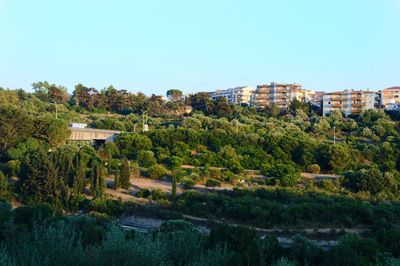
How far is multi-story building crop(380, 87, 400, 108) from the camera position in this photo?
256ft

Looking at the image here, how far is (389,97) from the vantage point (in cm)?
8106

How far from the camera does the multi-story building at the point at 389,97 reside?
77938 mm

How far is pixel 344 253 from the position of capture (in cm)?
1223

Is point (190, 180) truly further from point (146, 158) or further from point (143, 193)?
point (146, 158)

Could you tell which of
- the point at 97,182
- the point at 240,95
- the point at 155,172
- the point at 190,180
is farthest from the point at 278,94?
the point at 97,182

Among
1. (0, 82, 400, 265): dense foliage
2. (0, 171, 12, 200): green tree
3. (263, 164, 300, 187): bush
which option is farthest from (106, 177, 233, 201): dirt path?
(0, 171, 12, 200): green tree

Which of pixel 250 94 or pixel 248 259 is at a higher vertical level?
pixel 250 94

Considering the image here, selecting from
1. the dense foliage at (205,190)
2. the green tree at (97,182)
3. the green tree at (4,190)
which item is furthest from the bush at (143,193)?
the green tree at (4,190)

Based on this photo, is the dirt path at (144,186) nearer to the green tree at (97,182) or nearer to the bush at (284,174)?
the green tree at (97,182)

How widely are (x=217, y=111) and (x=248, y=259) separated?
163 ft

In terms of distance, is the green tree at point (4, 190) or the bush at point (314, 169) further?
the bush at point (314, 169)

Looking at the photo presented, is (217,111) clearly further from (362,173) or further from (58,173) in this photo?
(58,173)

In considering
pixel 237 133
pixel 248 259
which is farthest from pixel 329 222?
pixel 237 133

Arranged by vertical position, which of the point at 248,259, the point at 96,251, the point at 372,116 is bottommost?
the point at 248,259
